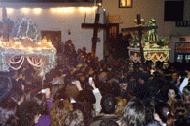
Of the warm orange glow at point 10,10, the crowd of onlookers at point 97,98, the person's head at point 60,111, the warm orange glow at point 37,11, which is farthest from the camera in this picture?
the warm orange glow at point 10,10

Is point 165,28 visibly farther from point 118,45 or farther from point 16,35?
point 16,35

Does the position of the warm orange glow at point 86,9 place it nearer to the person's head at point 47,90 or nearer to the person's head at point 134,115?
the person's head at point 47,90

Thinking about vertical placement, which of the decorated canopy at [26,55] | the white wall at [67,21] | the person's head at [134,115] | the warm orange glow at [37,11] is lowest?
the person's head at [134,115]

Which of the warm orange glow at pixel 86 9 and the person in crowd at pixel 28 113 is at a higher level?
the warm orange glow at pixel 86 9

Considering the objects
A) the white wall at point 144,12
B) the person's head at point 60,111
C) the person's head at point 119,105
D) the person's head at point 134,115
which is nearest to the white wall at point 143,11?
the white wall at point 144,12

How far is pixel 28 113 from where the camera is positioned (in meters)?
9.15

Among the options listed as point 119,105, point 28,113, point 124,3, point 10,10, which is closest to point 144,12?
point 124,3

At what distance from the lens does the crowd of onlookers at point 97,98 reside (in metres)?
8.97

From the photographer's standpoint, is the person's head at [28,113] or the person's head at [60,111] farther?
the person's head at [60,111]

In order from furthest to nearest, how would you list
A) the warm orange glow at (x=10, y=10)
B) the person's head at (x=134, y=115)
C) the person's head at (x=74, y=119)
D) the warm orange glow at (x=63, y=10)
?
the warm orange glow at (x=10, y=10) < the warm orange glow at (x=63, y=10) < the person's head at (x=74, y=119) < the person's head at (x=134, y=115)

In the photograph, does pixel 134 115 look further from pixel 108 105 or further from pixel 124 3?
pixel 124 3

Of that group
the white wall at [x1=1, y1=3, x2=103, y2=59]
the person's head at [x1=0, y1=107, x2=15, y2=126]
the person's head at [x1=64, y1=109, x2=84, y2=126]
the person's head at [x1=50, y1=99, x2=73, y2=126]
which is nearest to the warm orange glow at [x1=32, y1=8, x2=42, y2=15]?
the white wall at [x1=1, y1=3, x2=103, y2=59]

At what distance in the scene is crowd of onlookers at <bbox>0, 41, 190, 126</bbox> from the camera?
897cm

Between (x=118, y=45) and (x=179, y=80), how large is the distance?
1061cm
